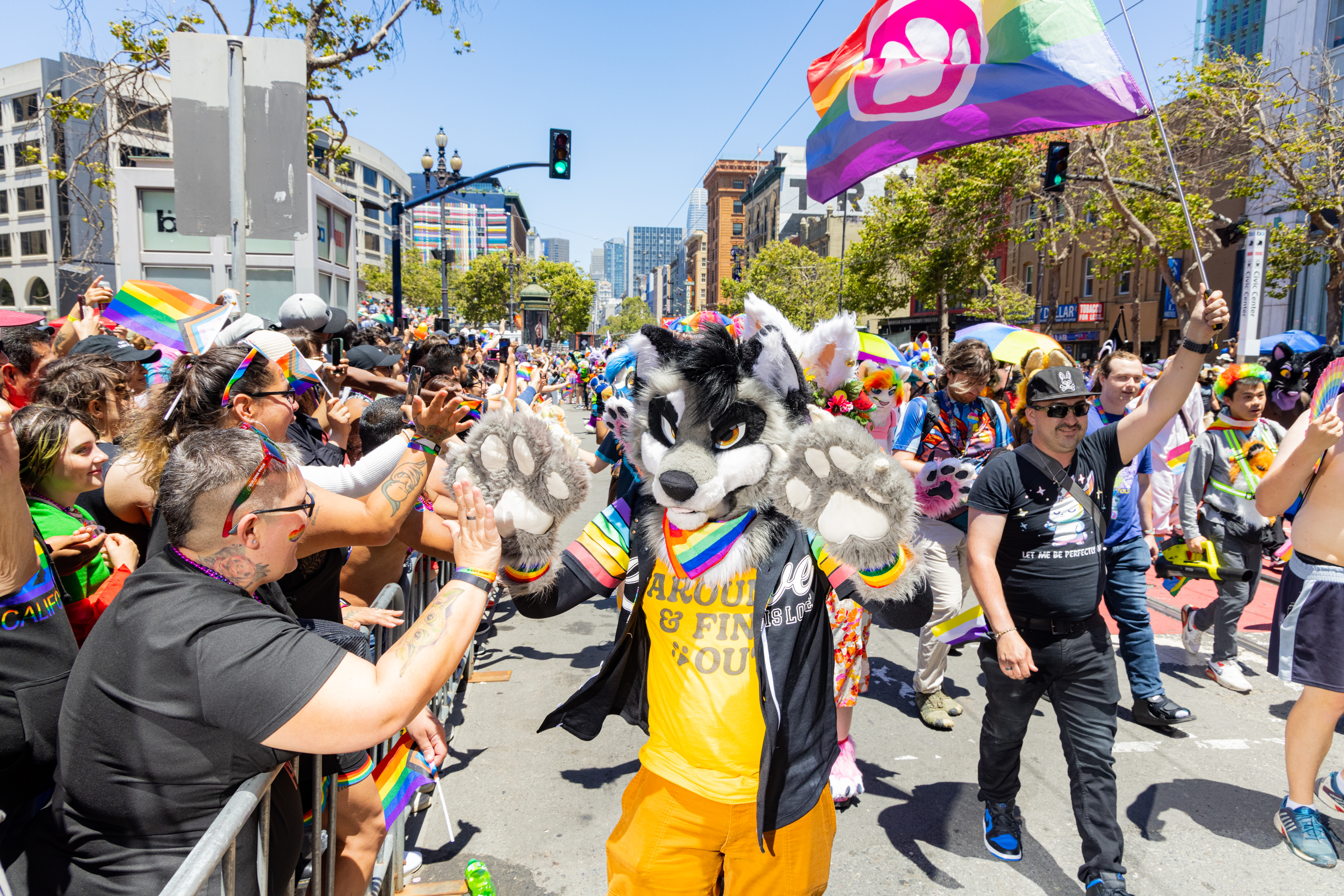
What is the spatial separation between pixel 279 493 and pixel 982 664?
105 inches

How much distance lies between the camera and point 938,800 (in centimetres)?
372

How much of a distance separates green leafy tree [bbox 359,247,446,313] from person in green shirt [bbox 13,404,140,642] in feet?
212

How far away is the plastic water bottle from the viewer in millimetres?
2922

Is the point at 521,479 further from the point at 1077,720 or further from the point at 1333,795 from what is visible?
the point at 1333,795

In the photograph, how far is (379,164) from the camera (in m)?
78.6

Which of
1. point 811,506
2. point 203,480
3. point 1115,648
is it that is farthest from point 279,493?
point 1115,648

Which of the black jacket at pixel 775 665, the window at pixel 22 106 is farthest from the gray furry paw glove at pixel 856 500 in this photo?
the window at pixel 22 106

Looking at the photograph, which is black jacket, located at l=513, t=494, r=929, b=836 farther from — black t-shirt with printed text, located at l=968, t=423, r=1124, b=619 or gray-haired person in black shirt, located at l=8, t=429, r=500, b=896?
black t-shirt with printed text, located at l=968, t=423, r=1124, b=619

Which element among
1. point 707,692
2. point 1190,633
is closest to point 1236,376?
point 1190,633

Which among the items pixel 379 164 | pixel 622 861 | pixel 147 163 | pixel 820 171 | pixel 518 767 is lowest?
pixel 518 767

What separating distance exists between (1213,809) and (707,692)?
3027mm

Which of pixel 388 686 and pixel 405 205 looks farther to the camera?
pixel 405 205

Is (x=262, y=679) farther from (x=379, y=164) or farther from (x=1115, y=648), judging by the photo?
(x=379, y=164)

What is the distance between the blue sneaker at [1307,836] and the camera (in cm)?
311
